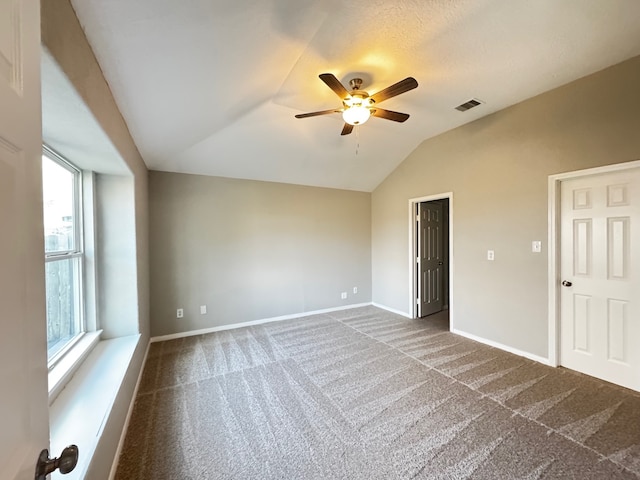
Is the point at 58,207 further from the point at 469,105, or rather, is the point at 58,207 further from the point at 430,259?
the point at 430,259

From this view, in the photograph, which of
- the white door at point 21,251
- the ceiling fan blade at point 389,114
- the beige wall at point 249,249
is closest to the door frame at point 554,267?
the ceiling fan blade at point 389,114

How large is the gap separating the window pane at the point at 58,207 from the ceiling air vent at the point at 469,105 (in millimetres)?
3780

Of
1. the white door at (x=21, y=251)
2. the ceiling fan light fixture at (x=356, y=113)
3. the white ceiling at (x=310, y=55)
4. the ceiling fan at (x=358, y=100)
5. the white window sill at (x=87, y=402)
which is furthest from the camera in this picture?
the ceiling fan light fixture at (x=356, y=113)

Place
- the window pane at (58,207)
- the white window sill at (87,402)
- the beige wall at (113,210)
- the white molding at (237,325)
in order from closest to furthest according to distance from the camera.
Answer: the beige wall at (113,210), the white window sill at (87,402), the window pane at (58,207), the white molding at (237,325)

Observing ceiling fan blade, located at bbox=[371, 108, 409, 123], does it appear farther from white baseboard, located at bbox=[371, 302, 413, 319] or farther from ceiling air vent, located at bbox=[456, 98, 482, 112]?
white baseboard, located at bbox=[371, 302, 413, 319]

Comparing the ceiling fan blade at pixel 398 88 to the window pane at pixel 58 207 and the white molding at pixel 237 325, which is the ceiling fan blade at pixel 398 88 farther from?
the white molding at pixel 237 325

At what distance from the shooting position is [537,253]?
114 inches

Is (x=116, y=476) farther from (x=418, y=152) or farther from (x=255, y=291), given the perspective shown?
(x=418, y=152)

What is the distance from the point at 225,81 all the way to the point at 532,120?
3119 millimetres

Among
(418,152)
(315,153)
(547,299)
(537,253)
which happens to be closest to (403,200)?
(418,152)

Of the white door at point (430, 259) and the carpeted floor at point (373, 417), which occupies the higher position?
the white door at point (430, 259)

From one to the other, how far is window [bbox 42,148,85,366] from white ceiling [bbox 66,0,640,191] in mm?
654

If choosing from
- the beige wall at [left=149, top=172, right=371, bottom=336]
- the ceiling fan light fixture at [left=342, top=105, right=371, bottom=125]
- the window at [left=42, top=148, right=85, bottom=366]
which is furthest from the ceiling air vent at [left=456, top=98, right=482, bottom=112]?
the window at [left=42, top=148, right=85, bottom=366]

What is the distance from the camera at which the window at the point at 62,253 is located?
1.82 meters
